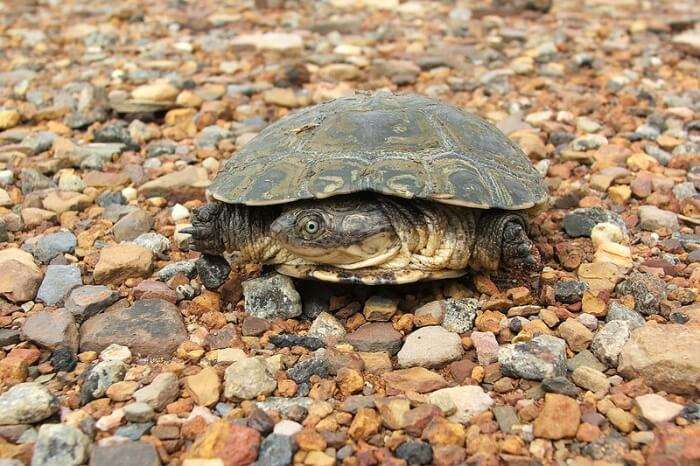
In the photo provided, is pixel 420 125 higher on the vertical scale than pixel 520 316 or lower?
higher

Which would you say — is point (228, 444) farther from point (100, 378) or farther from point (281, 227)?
point (281, 227)

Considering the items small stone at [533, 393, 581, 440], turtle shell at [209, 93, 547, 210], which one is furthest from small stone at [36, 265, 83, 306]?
small stone at [533, 393, 581, 440]

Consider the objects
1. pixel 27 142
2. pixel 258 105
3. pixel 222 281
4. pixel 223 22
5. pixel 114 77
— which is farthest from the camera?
pixel 223 22

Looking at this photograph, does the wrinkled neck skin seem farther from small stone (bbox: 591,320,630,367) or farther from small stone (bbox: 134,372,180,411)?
small stone (bbox: 134,372,180,411)

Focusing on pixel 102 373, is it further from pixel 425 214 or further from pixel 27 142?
pixel 27 142

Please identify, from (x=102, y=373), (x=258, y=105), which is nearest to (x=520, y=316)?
(x=102, y=373)
